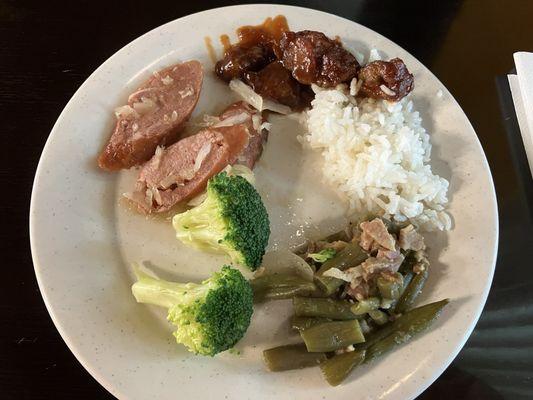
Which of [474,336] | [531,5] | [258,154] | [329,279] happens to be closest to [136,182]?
[258,154]

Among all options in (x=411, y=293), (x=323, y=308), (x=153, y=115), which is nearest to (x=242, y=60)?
(x=153, y=115)

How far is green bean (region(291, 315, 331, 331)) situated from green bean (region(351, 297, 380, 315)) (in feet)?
0.49

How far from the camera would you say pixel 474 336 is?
3.02 meters

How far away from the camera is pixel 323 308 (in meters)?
2.59

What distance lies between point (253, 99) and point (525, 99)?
195 centimetres

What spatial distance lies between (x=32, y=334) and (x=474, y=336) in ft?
8.29

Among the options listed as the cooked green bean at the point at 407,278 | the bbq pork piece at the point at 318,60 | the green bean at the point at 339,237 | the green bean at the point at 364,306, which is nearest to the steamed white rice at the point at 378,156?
the bbq pork piece at the point at 318,60

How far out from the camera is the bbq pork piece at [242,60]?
10.6 ft

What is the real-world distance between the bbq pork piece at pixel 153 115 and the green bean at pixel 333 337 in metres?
1.42

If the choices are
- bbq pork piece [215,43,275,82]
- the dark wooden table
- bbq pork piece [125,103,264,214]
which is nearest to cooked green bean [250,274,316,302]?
bbq pork piece [125,103,264,214]

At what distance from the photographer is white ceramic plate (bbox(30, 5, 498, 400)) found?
2.51 m

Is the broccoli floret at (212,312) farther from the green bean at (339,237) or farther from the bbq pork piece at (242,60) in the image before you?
the bbq pork piece at (242,60)

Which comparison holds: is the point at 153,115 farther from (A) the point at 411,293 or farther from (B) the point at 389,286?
(A) the point at 411,293

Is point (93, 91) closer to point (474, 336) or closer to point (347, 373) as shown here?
point (347, 373)
